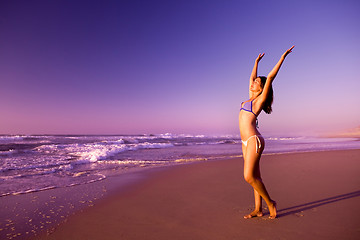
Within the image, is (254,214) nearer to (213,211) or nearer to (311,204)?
(213,211)

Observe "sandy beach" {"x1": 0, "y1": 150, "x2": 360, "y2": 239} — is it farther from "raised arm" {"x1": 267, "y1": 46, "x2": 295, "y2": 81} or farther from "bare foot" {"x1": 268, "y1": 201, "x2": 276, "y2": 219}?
"raised arm" {"x1": 267, "y1": 46, "x2": 295, "y2": 81}

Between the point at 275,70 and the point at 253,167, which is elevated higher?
the point at 275,70

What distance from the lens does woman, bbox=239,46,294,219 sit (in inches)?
123

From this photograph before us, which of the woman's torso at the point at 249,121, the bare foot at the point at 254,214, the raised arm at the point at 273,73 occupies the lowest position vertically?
the bare foot at the point at 254,214

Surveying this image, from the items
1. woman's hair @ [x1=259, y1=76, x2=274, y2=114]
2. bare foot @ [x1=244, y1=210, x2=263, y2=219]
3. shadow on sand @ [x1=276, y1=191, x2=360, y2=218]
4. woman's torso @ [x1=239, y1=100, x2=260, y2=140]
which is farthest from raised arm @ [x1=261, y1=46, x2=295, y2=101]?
shadow on sand @ [x1=276, y1=191, x2=360, y2=218]

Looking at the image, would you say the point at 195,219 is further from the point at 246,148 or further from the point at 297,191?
the point at 297,191

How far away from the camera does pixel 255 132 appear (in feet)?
10.6

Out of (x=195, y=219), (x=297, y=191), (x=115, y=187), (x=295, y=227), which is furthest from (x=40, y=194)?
(x=297, y=191)

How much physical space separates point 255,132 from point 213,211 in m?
1.49

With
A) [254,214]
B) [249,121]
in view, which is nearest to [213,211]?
[254,214]

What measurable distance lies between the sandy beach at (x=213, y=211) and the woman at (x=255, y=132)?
38cm

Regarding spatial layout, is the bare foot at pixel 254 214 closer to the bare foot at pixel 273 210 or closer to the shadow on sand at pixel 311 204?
the bare foot at pixel 273 210

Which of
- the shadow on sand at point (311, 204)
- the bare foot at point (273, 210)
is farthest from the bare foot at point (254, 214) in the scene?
the shadow on sand at point (311, 204)

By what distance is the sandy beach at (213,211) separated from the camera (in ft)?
9.39
